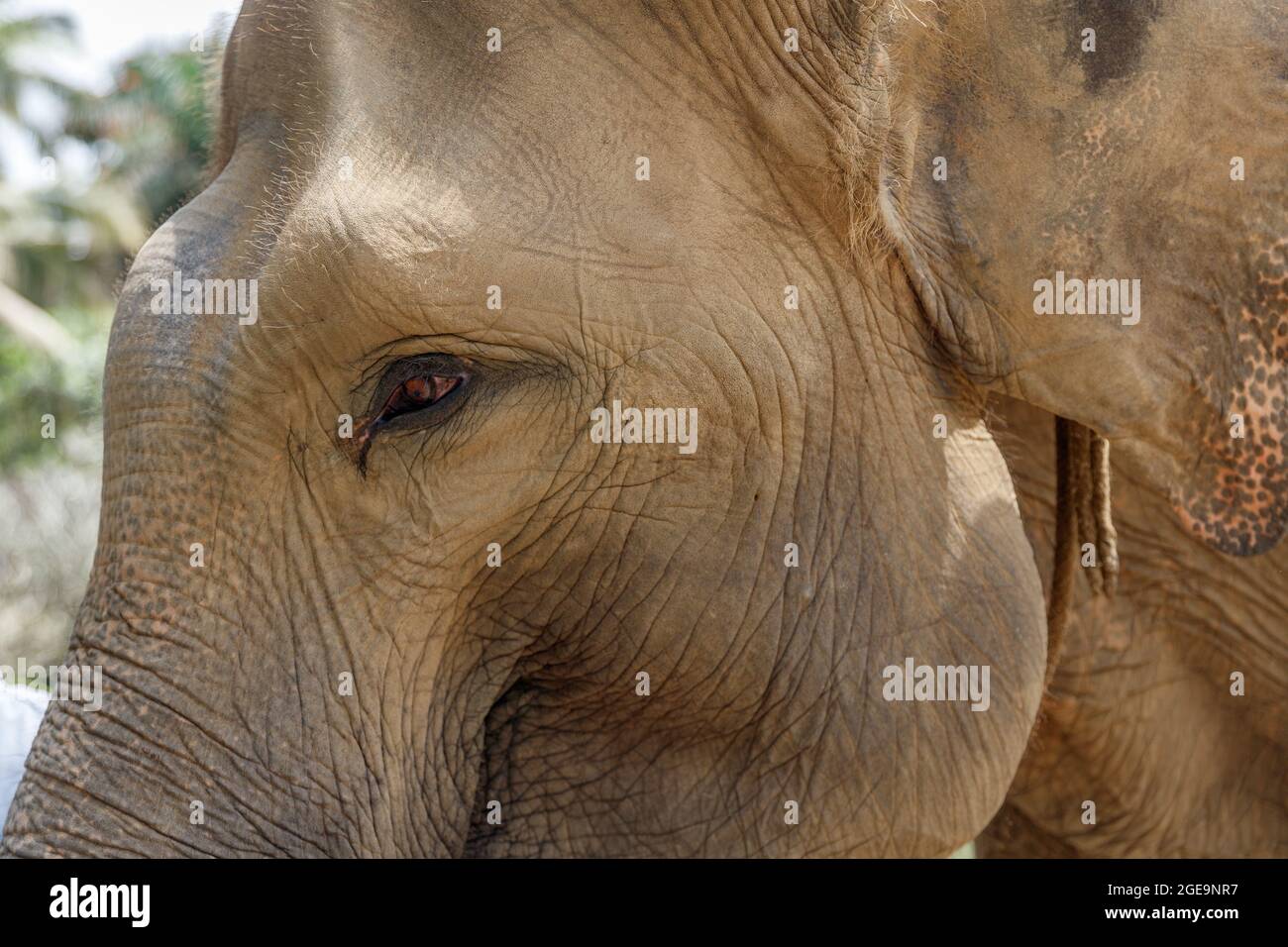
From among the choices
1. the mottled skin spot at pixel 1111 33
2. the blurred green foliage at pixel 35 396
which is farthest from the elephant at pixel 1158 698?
the blurred green foliage at pixel 35 396

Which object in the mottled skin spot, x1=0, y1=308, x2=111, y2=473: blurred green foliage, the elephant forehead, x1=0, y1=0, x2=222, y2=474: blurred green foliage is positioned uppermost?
x1=0, y1=0, x2=222, y2=474: blurred green foliage

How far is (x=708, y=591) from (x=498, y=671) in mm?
287

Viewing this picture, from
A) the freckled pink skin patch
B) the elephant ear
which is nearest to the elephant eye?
the elephant ear

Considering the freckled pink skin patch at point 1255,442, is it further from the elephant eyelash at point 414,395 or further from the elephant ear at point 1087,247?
the elephant eyelash at point 414,395

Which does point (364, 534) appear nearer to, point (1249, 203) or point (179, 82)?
point (1249, 203)

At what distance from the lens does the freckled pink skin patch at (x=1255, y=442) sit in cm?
202

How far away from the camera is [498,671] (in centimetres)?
195

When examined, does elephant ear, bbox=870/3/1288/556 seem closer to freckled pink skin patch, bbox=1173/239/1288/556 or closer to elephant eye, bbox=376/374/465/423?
freckled pink skin patch, bbox=1173/239/1288/556

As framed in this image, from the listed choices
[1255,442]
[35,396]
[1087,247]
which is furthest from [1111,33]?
[35,396]

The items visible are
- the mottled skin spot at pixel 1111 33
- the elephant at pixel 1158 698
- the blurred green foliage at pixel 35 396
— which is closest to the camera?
the mottled skin spot at pixel 1111 33

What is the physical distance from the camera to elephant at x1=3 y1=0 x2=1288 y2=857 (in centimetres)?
181

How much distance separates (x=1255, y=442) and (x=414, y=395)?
1.11 meters

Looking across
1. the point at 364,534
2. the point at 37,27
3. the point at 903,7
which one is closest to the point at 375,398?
the point at 364,534
